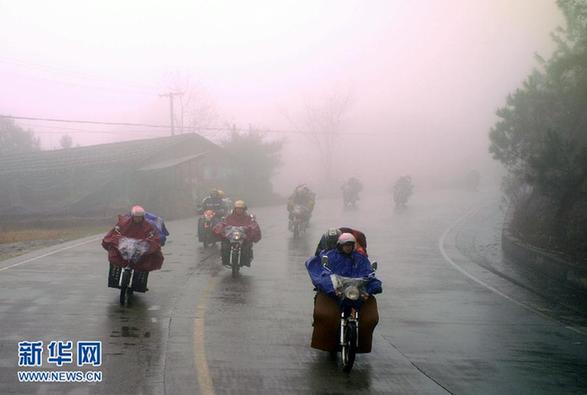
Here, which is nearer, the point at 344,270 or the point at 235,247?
the point at 344,270

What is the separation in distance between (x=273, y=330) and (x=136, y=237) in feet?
10.4

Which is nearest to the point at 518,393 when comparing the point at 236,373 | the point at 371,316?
the point at 371,316

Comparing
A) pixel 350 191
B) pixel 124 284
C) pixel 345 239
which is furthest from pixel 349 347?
pixel 350 191

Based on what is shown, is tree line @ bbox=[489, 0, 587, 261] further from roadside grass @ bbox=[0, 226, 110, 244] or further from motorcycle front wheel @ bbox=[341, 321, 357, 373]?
roadside grass @ bbox=[0, 226, 110, 244]

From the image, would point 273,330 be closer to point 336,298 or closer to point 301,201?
point 336,298

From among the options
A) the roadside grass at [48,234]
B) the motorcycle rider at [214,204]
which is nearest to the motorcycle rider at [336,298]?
the motorcycle rider at [214,204]

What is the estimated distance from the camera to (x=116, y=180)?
135 ft

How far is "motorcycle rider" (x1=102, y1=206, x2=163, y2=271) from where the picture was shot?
36.0 feet

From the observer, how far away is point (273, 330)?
30.7 feet

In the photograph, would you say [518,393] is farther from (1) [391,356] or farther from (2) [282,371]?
(2) [282,371]

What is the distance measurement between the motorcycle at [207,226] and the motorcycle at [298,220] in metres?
3.92

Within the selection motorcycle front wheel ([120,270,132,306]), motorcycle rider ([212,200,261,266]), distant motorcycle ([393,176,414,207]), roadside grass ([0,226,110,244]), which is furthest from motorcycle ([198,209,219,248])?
distant motorcycle ([393,176,414,207])

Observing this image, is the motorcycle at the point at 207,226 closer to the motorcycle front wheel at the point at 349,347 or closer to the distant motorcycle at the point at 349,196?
the motorcycle front wheel at the point at 349,347

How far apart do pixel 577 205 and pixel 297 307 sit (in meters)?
9.93
